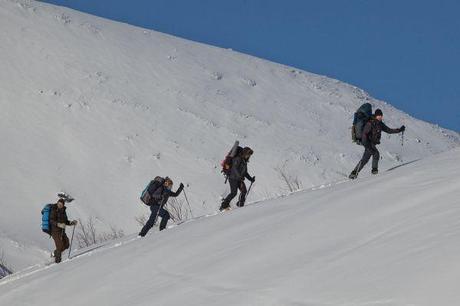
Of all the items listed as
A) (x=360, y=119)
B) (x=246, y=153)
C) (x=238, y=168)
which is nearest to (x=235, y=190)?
(x=238, y=168)

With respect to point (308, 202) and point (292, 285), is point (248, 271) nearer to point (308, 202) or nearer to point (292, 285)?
point (292, 285)

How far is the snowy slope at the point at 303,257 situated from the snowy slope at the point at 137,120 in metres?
25.5

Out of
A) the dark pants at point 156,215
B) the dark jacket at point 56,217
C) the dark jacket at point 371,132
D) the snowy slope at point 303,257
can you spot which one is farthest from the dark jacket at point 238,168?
the dark jacket at point 56,217

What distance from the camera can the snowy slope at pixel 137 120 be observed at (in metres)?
51.0

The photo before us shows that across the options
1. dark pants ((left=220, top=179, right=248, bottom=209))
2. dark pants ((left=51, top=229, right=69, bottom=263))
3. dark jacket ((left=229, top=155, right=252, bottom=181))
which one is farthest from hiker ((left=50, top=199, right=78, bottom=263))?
dark jacket ((left=229, top=155, right=252, bottom=181))

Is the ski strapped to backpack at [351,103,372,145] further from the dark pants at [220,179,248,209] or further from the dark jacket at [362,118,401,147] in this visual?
the dark pants at [220,179,248,209]

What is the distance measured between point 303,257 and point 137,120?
4776cm

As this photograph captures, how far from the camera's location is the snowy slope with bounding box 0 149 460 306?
32.6ft

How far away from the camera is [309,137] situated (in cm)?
6122

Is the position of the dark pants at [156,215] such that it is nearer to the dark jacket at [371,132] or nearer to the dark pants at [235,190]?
the dark pants at [235,190]

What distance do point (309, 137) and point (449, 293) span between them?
52448 mm

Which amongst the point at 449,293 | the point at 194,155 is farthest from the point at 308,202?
the point at 194,155

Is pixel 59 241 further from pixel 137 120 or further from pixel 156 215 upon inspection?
pixel 137 120

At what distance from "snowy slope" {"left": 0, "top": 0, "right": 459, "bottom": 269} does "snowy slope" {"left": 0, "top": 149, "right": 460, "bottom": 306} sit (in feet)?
83.8
